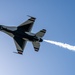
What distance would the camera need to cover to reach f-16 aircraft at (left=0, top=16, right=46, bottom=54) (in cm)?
13188

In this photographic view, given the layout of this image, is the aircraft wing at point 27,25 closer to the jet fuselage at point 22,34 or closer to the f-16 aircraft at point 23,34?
the f-16 aircraft at point 23,34

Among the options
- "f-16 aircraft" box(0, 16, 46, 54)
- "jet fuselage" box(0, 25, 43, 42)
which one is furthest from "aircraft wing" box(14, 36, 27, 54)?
"jet fuselage" box(0, 25, 43, 42)

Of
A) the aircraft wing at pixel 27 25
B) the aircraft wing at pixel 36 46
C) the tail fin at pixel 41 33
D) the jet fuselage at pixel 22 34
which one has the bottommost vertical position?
the aircraft wing at pixel 36 46

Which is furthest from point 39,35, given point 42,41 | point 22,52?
point 22,52

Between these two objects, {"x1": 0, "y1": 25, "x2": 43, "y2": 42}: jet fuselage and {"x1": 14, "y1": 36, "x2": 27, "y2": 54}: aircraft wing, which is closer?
{"x1": 0, "y1": 25, "x2": 43, "y2": 42}: jet fuselage

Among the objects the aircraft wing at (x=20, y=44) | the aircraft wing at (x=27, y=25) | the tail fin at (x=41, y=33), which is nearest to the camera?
the tail fin at (x=41, y=33)

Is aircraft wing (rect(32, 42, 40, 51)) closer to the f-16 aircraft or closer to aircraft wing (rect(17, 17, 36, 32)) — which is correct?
the f-16 aircraft

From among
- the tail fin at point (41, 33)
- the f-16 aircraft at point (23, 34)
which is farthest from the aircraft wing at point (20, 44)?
the tail fin at point (41, 33)

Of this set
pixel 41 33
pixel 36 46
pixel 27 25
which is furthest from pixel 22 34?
pixel 27 25

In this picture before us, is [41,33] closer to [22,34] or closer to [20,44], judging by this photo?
[22,34]

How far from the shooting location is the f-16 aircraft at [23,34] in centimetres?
13188

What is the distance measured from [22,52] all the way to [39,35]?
10964 mm

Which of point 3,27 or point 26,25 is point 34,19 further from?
point 3,27

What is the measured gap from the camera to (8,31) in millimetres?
135750
